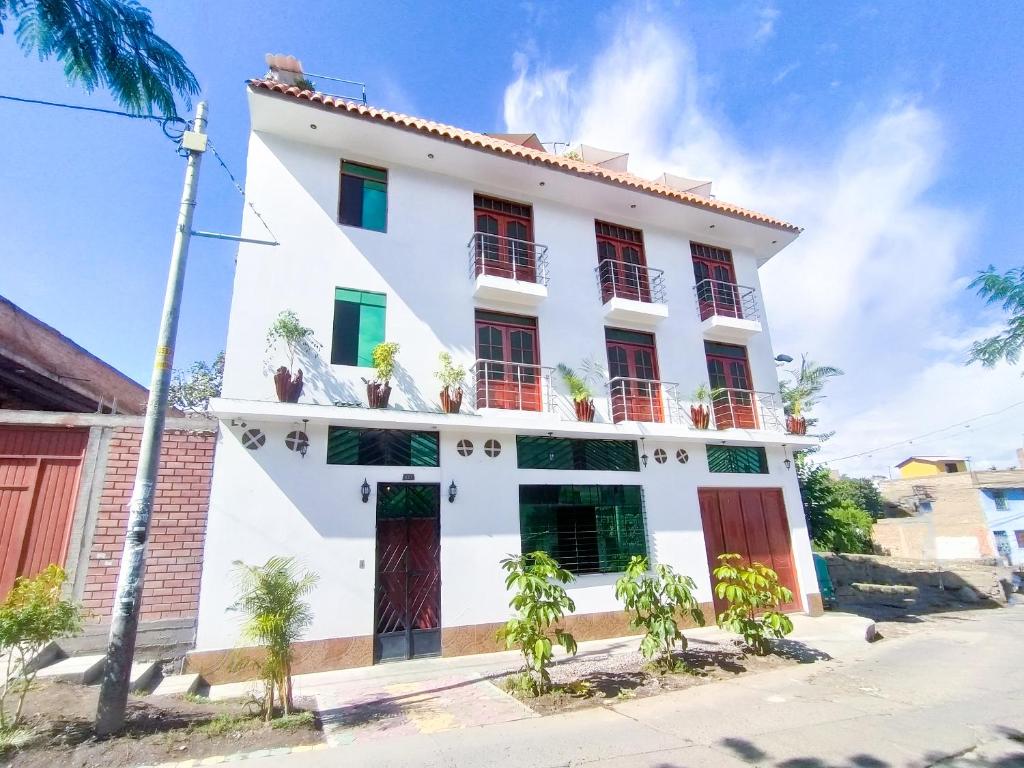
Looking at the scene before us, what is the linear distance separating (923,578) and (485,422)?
1842 cm

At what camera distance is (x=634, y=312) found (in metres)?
11.4

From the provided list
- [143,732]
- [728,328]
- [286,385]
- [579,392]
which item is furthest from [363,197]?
[728,328]

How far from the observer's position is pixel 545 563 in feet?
20.5

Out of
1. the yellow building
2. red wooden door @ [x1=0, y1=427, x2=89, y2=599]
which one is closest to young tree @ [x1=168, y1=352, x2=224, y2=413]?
red wooden door @ [x1=0, y1=427, x2=89, y2=599]

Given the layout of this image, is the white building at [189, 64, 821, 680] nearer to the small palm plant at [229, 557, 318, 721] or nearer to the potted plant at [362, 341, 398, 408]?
the potted plant at [362, 341, 398, 408]

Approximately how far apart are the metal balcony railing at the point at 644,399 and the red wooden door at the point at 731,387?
3.77 ft

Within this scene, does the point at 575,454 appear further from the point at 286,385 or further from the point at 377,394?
the point at 286,385

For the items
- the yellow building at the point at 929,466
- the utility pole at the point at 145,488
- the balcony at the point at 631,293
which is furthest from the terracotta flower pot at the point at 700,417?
the yellow building at the point at 929,466

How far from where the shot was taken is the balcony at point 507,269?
10.1m

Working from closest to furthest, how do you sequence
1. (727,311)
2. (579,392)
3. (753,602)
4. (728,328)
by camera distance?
(753,602), (579,392), (728,328), (727,311)

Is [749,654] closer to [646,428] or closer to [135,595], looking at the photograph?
[646,428]

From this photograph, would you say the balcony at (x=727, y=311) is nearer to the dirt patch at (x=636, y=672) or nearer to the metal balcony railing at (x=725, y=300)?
the metal balcony railing at (x=725, y=300)

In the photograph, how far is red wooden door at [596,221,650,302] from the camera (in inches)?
463

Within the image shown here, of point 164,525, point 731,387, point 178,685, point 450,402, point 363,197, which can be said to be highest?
point 363,197
